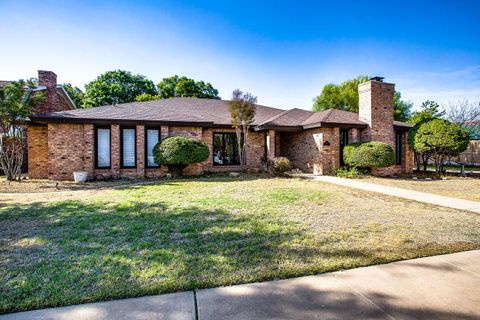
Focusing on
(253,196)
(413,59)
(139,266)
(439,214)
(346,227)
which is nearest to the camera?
(139,266)

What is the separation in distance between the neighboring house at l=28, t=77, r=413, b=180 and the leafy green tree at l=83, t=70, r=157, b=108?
66.5ft

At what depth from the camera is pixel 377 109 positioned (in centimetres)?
1412

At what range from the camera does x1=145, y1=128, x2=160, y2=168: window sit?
12.3m

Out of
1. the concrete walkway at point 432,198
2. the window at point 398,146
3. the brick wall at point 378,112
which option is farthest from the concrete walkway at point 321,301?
the window at point 398,146

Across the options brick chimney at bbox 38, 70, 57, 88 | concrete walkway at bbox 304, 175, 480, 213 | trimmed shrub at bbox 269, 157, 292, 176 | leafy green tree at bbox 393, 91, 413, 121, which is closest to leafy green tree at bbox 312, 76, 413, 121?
leafy green tree at bbox 393, 91, 413, 121

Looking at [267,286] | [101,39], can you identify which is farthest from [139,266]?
[101,39]

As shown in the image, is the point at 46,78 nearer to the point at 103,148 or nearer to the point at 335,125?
the point at 103,148

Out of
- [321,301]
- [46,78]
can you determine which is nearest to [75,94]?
[46,78]

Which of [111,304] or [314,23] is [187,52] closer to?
[314,23]

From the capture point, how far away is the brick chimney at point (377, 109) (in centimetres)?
1397

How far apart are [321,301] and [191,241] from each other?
7.18 ft

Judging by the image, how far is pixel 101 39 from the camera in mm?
11039

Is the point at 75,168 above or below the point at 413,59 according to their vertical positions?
below

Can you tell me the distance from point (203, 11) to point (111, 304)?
1048cm
